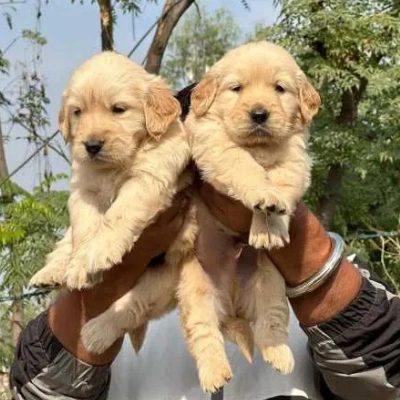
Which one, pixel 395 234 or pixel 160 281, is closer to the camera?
pixel 160 281

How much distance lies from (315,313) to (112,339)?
2.03 ft

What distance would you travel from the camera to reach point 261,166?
265 centimetres

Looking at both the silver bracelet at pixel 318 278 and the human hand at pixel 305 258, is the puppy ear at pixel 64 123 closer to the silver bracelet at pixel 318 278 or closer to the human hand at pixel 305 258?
the human hand at pixel 305 258

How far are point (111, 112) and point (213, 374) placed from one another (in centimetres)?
86

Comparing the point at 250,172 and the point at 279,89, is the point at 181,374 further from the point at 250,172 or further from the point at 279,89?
the point at 279,89

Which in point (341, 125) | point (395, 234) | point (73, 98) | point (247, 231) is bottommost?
point (395, 234)

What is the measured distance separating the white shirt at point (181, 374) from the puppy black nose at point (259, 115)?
77 centimetres

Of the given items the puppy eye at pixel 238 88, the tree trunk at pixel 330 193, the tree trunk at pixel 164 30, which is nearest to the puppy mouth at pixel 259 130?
the puppy eye at pixel 238 88

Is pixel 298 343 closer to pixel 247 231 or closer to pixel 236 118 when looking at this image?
pixel 247 231

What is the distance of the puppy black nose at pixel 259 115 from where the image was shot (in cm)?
262

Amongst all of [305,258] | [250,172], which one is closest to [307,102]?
[250,172]

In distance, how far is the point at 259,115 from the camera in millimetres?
2623

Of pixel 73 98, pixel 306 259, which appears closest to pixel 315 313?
pixel 306 259

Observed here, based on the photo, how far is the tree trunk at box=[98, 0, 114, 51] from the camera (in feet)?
17.7
